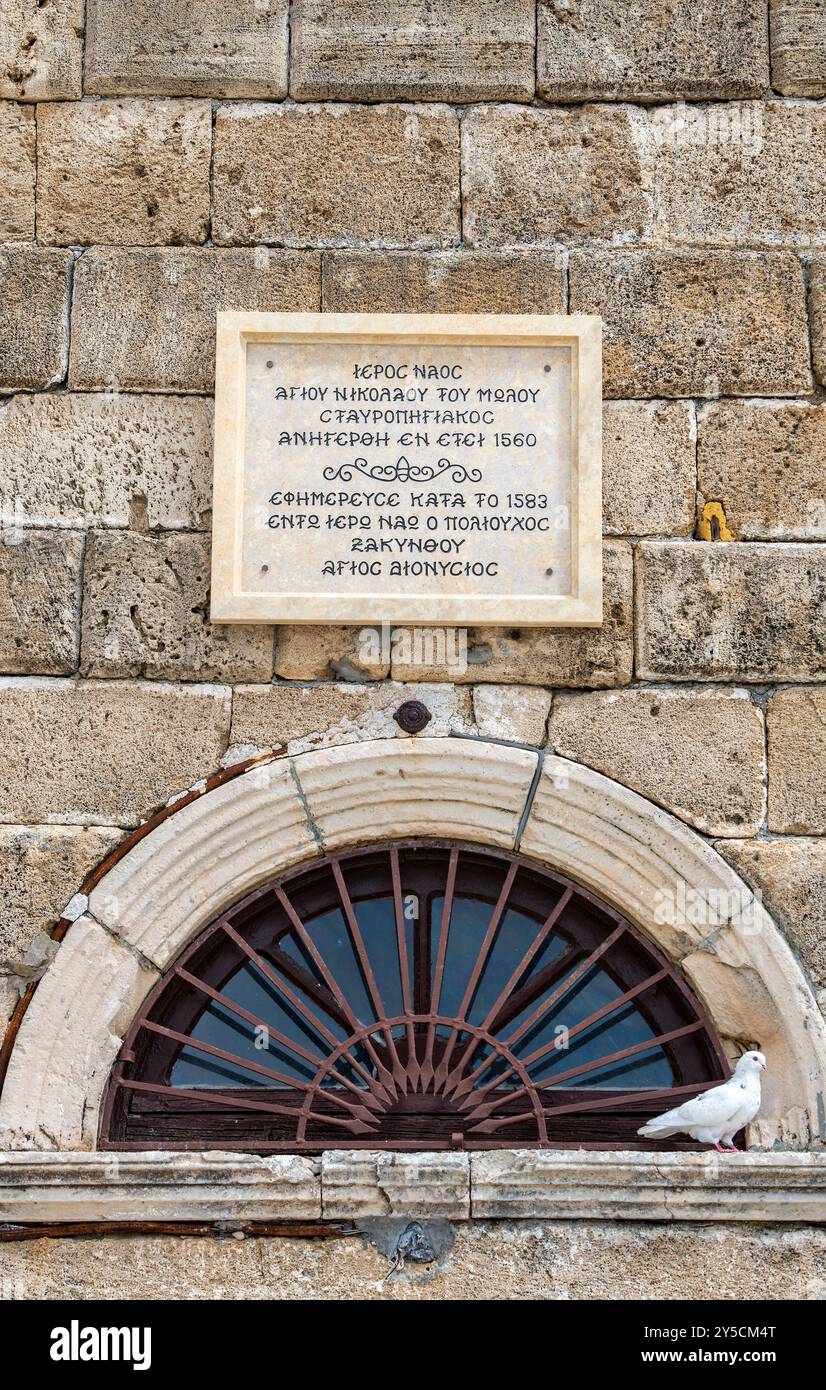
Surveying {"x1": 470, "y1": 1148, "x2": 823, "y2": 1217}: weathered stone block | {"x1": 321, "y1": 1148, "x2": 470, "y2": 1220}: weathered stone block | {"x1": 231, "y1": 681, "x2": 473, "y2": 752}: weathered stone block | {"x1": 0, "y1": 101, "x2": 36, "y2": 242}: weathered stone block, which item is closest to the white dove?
{"x1": 470, "y1": 1148, "x2": 823, "y2": 1217}: weathered stone block

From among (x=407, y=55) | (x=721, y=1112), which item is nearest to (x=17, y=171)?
(x=407, y=55)

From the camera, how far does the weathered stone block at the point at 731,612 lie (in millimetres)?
4094

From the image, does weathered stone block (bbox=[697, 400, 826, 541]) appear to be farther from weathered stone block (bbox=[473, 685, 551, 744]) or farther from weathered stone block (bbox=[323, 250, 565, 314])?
weathered stone block (bbox=[473, 685, 551, 744])

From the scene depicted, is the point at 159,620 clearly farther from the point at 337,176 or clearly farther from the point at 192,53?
the point at 192,53

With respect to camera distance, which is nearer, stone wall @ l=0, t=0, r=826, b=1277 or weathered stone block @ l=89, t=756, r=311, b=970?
weathered stone block @ l=89, t=756, r=311, b=970

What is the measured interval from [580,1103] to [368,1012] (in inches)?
23.6

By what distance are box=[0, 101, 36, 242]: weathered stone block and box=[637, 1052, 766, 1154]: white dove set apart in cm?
300

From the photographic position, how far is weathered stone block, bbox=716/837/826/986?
391 centimetres

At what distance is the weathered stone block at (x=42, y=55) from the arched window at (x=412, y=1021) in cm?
241

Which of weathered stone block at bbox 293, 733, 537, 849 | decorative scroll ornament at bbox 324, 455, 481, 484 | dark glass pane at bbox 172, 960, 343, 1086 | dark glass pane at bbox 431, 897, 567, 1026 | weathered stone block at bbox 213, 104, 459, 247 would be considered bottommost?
dark glass pane at bbox 172, 960, 343, 1086

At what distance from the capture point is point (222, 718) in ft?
13.3
